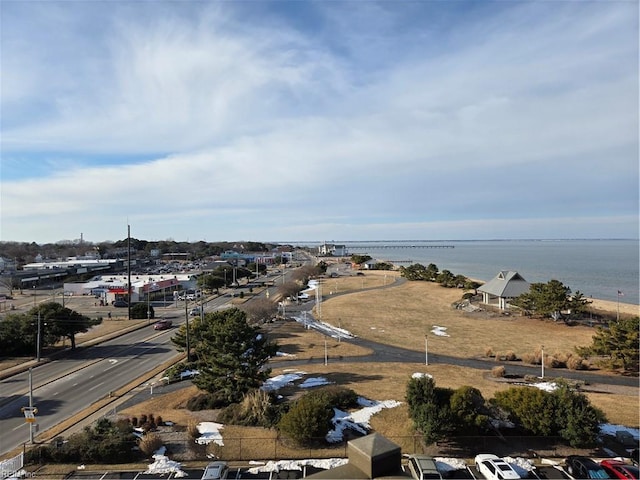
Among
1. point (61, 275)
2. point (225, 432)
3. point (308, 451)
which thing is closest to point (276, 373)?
point (225, 432)

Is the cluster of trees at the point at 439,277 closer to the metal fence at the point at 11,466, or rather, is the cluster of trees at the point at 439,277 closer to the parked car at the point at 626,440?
the parked car at the point at 626,440

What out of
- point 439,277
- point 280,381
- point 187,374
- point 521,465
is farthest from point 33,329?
point 439,277

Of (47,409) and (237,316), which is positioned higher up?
(237,316)

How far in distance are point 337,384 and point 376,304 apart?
35.5m

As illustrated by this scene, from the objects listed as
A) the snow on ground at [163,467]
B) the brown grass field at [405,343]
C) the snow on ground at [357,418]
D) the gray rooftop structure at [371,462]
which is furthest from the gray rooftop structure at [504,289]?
the gray rooftop structure at [371,462]

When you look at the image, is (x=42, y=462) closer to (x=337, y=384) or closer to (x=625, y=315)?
(x=337, y=384)

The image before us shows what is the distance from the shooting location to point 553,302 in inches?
1823

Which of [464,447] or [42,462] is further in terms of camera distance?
[464,447]

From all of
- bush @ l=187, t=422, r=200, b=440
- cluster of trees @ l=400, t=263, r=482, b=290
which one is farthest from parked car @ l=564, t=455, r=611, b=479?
cluster of trees @ l=400, t=263, r=482, b=290

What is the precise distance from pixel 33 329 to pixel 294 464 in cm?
3136

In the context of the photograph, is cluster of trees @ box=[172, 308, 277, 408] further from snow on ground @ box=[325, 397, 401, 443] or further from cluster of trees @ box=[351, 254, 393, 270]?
cluster of trees @ box=[351, 254, 393, 270]

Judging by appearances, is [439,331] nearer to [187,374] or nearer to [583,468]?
[187,374]

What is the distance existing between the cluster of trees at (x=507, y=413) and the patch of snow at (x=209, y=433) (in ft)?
30.7

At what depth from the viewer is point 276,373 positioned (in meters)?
30.1
